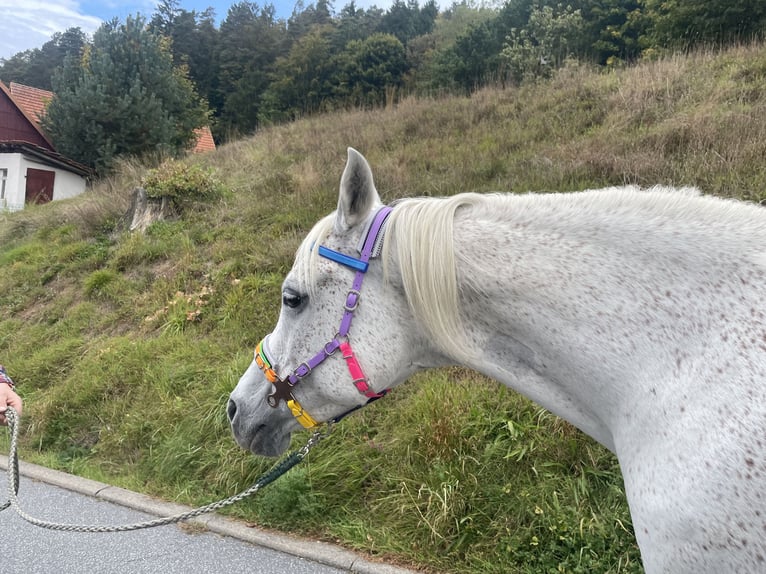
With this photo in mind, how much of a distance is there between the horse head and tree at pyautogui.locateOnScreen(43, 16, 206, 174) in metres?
17.2

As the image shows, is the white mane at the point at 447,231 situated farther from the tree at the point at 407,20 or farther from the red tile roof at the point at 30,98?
the tree at the point at 407,20

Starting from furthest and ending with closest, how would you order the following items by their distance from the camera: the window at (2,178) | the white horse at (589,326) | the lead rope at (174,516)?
the window at (2,178), the lead rope at (174,516), the white horse at (589,326)

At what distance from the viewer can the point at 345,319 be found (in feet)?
4.80

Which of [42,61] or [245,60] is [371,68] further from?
[42,61]

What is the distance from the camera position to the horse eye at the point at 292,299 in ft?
5.06

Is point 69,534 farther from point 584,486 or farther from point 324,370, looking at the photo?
point 584,486

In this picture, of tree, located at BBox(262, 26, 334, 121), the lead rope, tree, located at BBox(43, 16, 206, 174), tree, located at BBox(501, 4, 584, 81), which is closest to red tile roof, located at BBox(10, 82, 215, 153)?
tree, located at BBox(262, 26, 334, 121)

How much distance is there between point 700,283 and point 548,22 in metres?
24.0

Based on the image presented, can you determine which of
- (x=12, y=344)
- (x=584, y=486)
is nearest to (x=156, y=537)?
(x=584, y=486)

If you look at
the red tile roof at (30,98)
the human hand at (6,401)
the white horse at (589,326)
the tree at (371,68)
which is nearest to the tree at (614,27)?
the tree at (371,68)

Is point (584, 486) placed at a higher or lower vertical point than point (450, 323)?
lower

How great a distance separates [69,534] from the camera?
10.3 ft

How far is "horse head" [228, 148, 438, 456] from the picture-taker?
1.45m

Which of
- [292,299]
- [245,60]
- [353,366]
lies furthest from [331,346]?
[245,60]
